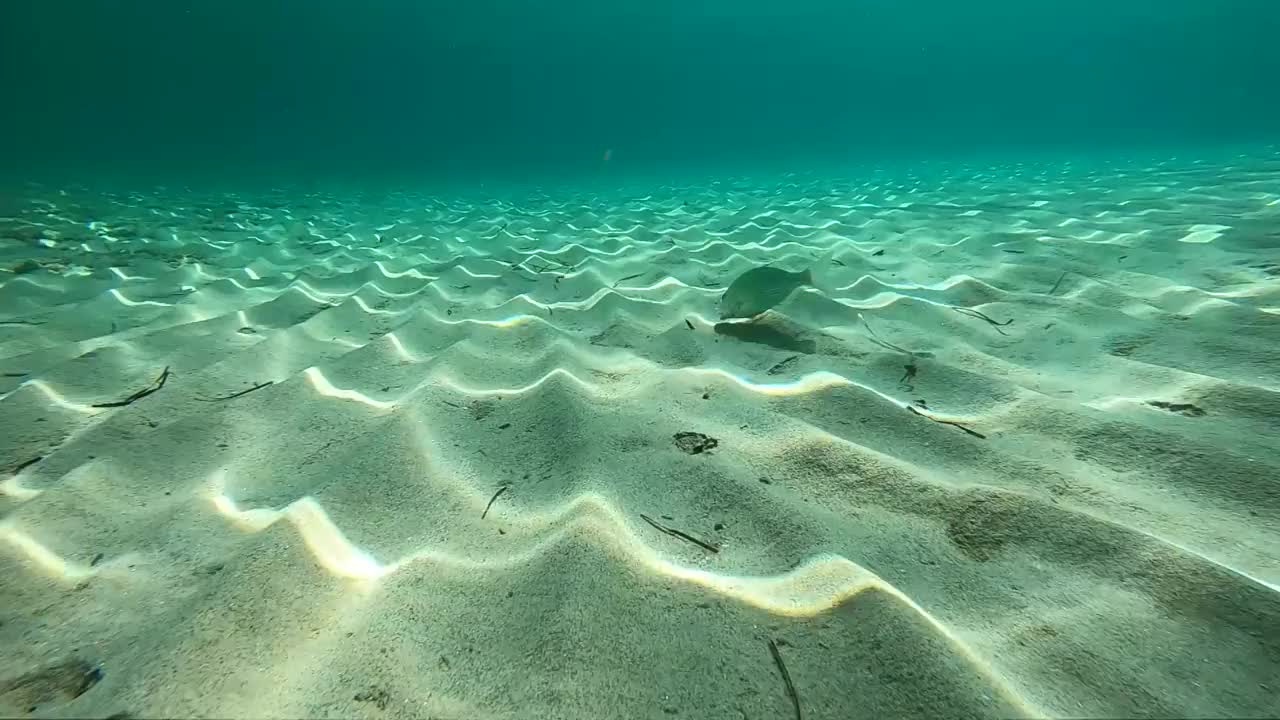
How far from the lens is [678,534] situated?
136 cm

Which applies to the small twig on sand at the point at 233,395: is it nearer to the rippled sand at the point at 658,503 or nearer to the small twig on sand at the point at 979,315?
the rippled sand at the point at 658,503

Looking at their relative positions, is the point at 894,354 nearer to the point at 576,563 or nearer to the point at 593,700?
the point at 576,563

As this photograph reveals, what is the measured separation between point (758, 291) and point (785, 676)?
90.5 inches

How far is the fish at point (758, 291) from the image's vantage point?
9.50 ft

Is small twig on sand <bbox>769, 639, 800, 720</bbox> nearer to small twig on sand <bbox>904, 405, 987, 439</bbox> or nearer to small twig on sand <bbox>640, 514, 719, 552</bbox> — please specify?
small twig on sand <bbox>640, 514, 719, 552</bbox>

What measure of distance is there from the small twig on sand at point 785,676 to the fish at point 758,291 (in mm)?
1982

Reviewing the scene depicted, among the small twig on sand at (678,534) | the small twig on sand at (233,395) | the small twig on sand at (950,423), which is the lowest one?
the small twig on sand at (950,423)

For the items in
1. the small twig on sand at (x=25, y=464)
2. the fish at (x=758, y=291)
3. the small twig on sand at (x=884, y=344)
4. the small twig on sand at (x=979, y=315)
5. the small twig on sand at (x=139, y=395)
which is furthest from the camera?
the fish at (x=758, y=291)

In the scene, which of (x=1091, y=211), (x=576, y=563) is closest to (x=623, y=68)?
(x=1091, y=211)

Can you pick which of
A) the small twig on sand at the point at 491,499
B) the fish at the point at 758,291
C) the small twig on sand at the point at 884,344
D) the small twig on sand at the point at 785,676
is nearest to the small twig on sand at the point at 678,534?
the small twig on sand at the point at 785,676

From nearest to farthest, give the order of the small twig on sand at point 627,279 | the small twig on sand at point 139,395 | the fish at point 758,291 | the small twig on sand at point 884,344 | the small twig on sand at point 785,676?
the small twig on sand at point 785,676, the small twig on sand at point 139,395, the small twig on sand at point 884,344, the fish at point 758,291, the small twig on sand at point 627,279

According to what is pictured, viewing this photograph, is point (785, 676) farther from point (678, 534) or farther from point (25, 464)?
point (25, 464)

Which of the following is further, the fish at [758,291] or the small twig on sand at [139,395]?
the fish at [758,291]

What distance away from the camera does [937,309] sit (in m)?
2.86
